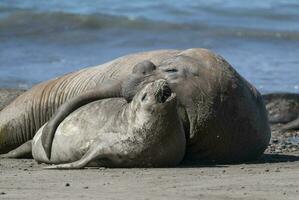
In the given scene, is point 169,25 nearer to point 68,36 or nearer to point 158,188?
point 68,36

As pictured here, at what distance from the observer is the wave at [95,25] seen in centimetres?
2253

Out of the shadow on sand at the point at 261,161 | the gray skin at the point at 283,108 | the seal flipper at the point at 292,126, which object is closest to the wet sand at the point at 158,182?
the shadow on sand at the point at 261,161

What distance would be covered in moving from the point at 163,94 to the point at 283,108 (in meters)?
5.50

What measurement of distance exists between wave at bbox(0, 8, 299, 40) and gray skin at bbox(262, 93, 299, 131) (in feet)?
29.3

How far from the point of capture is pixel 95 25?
2377cm

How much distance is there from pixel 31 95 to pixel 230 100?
1964mm

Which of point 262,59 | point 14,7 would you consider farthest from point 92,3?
point 262,59

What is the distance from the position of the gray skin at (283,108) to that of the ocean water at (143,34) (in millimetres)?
1678

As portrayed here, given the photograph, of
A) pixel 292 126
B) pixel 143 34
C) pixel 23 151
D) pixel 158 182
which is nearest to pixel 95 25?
pixel 143 34

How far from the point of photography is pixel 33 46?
2034cm

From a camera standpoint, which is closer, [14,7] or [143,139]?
[143,139]

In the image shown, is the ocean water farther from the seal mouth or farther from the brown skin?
the seal mouth

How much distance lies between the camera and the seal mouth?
7535mm

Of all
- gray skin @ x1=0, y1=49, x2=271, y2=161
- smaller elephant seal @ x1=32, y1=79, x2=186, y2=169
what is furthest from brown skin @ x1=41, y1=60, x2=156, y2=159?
smaller elephant seal @ x1=32, y1=79, x2=186, y2=169
